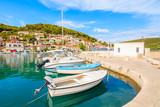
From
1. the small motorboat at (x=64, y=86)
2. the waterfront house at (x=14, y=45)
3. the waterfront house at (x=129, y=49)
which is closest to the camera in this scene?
the small motorboat at (x=64, y=86)

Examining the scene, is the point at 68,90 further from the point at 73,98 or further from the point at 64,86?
the point at 73,98

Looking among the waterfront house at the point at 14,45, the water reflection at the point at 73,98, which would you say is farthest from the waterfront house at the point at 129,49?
the waterfront house at the point at 14,45

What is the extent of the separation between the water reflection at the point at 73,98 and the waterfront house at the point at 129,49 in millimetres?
18410

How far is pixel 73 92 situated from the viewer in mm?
6070

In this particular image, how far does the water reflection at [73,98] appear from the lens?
5.57 metres

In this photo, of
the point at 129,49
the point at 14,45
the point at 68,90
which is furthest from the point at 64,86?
the point at 14,45

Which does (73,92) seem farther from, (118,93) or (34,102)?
(118,93)

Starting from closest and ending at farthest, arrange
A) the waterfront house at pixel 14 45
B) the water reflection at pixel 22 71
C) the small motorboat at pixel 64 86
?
the small motorboat at pixel 64 86 → the water reflection at pixel 22 71 → the waterfront house at pixel 14 45

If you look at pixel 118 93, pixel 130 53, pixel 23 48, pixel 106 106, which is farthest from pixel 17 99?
pixel 23 48

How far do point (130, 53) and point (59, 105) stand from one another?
21.8 m

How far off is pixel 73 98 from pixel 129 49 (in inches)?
816

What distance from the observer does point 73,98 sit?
605 centimetres

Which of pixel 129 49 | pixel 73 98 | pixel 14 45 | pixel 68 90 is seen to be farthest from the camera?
pixel 14 45

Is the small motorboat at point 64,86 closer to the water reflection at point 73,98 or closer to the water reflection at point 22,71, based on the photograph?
the water reflection at point 73,98
